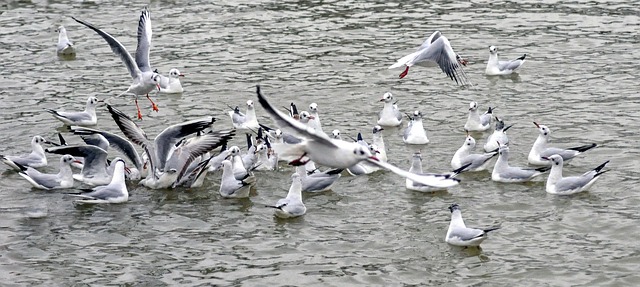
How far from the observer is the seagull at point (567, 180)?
47.3 ft

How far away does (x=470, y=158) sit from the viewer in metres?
15.4

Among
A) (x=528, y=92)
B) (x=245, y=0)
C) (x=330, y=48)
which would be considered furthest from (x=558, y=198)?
(x=245, y=0)

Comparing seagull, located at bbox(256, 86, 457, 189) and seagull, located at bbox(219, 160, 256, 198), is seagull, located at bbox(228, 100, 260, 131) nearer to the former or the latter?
seagull, located at bbox(219, 160, 256, 198)

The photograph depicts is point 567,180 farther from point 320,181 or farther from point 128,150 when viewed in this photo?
point 128,150

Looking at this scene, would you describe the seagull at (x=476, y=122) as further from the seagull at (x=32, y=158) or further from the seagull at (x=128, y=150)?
the seagull at (x=32, y=158)

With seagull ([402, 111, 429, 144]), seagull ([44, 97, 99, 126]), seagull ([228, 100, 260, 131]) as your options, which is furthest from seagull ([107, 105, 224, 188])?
seagull ([402, 111, 429, 144])

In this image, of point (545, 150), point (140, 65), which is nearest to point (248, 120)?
point (140, 65)

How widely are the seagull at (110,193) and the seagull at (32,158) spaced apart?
1541 mm

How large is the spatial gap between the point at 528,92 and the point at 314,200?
6.56 meters

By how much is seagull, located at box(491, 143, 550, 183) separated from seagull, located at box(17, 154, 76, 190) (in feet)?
19.9

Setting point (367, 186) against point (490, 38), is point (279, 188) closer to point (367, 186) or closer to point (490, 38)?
point (367, 186)

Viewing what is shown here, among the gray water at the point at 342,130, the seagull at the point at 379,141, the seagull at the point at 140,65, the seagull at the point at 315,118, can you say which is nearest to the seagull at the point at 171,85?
the gray water at the point at 342,130

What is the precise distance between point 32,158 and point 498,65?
9162 millimetres

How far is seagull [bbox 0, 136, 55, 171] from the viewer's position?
15.7 meters
